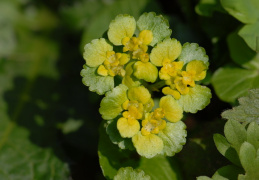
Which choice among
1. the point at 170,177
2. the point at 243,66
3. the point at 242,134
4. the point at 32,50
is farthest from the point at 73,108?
the point at 242,134

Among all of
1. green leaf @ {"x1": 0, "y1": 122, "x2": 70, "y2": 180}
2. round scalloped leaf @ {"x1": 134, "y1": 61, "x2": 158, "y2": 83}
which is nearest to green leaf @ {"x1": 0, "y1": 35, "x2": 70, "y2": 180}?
green leaf @ {"x1": 0, "y1": 122, "x2": 70, "y2": 180}

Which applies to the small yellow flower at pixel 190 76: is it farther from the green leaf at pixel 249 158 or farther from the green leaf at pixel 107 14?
the green leaf at pixel 107 14

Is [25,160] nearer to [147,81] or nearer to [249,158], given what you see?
[147,81]

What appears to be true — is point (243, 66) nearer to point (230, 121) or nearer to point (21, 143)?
point (230, 121)

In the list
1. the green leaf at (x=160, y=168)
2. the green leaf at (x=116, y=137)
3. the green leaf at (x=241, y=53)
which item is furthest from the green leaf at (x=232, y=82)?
the green leaf at (x=116, y=137)

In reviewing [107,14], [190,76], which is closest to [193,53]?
[190,76]

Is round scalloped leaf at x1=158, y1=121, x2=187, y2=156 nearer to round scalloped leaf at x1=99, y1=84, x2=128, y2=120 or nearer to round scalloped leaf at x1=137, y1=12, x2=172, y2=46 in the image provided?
round scalloped leaf at x1=99, y1=84, x2=128, y2=120
